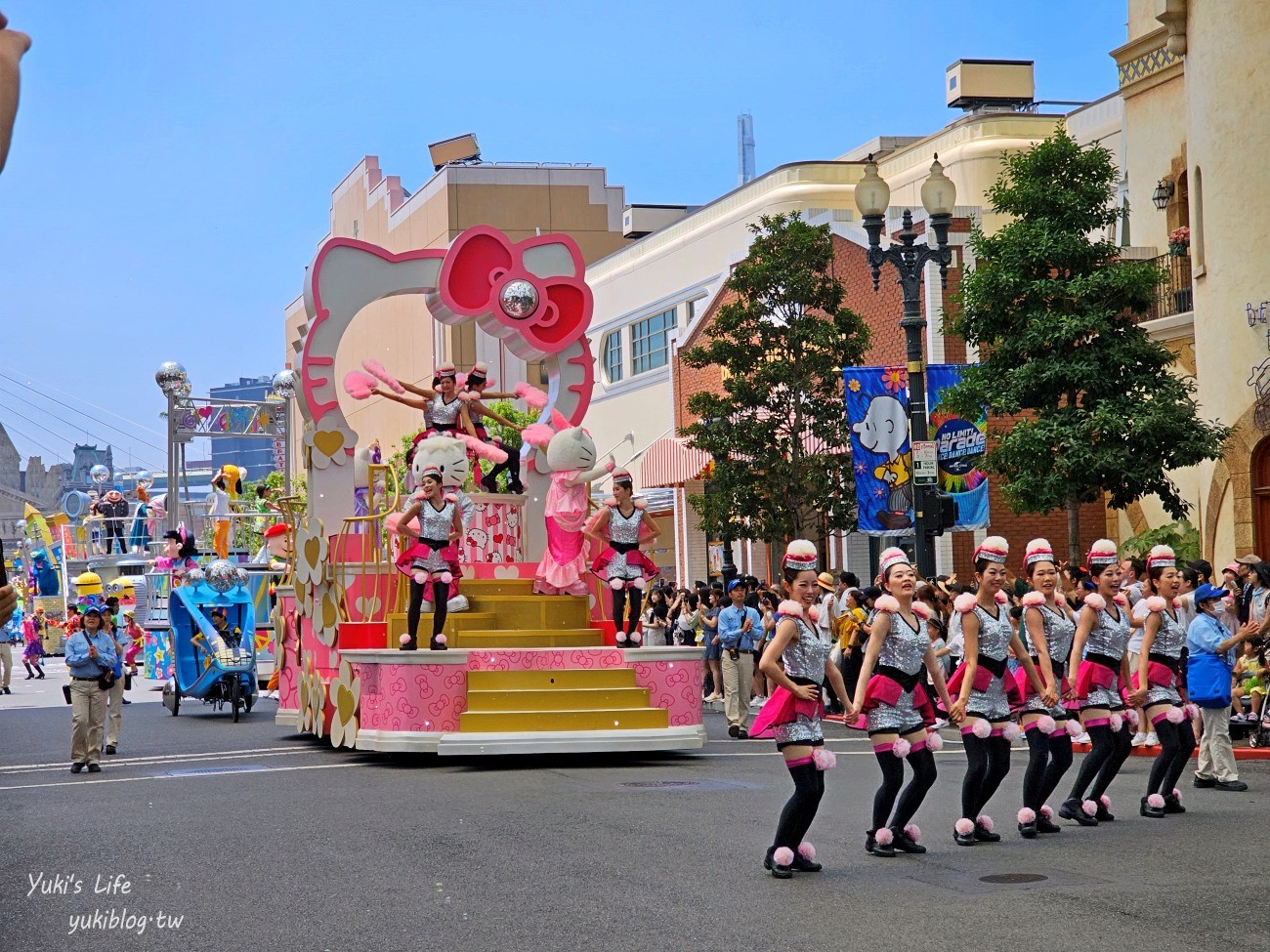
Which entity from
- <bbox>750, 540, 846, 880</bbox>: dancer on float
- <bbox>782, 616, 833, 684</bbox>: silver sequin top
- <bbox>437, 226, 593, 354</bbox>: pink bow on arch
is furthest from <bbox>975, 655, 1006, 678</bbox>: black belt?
<bbox>437, 226, 593, 354</bbox>: pink bow on arch

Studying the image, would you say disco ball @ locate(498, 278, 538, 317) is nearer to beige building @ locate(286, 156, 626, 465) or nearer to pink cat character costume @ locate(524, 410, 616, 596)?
pink cat character costume @ locate(524, 410, 616, 596)

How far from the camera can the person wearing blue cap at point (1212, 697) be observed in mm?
13406

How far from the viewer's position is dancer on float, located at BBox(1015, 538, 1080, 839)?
10.9m

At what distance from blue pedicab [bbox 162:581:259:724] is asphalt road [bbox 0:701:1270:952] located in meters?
9.54

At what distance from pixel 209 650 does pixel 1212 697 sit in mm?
16276

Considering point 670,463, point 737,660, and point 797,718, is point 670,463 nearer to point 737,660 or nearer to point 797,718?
point 737,660

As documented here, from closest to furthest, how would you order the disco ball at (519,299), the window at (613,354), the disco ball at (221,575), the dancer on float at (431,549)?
1. the dancer on float at (431,549)
2. the disco ball at (519,299)
3. the disco ball at (221,575)
4. the window at (613,354)

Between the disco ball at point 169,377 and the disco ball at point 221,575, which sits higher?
the disco ball at point 169,377

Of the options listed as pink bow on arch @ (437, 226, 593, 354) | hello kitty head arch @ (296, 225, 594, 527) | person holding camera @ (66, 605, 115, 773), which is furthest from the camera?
pink bow on arch @ (437, 226, 593, 354)

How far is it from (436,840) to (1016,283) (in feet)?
44.4

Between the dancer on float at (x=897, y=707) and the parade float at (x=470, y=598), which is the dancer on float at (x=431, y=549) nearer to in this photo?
the parade float at (x=470, y=598)

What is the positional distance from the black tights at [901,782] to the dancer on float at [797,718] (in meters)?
0.54

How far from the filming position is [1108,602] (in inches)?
475

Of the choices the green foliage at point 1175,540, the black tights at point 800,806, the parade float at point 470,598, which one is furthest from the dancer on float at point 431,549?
the green foliage at point 1175,540
